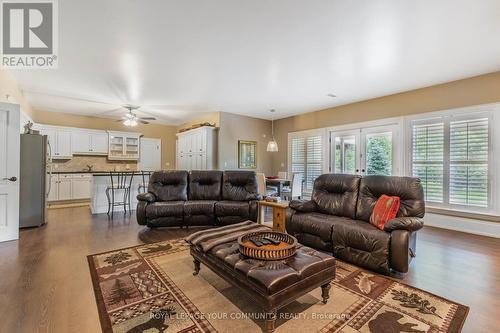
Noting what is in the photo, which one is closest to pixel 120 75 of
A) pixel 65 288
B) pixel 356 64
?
pixel 65 288

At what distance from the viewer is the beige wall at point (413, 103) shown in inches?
166

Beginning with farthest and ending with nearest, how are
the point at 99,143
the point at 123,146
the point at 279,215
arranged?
the point at 123,146, the point at 99,143, the point at 279,215

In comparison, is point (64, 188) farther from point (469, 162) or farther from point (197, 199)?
point (469, 162)

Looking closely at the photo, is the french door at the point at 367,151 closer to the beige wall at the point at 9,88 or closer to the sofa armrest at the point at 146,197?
the sofa armrest at the point at 146,197

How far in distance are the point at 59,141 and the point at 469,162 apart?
1007 cm

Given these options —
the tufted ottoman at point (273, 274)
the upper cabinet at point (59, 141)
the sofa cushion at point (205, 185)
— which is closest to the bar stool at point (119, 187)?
the sofa cushion at point (205, 185)

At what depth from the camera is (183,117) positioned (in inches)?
310

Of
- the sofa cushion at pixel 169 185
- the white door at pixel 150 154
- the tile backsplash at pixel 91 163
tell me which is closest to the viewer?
the sofa cushion at pixel 169 185

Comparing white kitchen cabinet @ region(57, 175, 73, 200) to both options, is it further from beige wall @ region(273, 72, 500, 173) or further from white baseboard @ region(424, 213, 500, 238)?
white baseboard @ region(424, 213, 500, 238)

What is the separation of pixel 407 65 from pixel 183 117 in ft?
20.6

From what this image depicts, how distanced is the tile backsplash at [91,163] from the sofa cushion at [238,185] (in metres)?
5.06

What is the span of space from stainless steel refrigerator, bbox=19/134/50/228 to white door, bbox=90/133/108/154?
3.36m

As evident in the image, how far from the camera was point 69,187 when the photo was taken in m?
6.80

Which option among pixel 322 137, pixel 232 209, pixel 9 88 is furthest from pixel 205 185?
pixel 9 88
